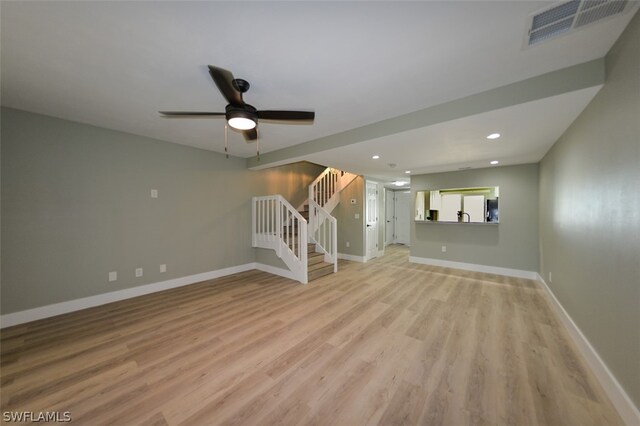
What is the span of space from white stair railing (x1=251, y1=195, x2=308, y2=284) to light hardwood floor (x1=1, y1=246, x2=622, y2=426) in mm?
922

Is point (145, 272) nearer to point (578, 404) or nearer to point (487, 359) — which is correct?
point (487, 359)

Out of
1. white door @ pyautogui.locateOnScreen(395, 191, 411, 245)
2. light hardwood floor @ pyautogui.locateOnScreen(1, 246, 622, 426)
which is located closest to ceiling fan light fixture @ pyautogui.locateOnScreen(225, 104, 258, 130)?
light hardwood floor @ pyautogui.locateOnScreen(1, 246, 622, 426)

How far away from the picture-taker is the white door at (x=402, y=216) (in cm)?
866

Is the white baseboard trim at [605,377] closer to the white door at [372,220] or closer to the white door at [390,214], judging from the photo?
the white door at [372,220]

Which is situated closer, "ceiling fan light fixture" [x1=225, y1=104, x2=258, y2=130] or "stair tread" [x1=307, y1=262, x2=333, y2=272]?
"ceiling fan light fixture" [x1=225, y1=104, x2=258, y2=130]

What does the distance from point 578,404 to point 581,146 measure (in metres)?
2.30

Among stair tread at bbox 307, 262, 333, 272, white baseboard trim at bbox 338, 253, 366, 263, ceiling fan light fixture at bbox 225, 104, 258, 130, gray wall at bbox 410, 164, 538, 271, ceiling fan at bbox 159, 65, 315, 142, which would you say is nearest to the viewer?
ceiling fan at bbox 159, 65, 315, 142

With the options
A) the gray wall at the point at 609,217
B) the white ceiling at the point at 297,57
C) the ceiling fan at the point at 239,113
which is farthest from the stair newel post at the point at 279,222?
the gray wall at the point at 609,217

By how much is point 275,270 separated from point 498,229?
5.01m

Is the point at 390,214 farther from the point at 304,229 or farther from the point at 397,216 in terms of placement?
the point at 304,229

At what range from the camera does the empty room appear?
144 cm

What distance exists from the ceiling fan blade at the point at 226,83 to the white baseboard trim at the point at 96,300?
3564mm

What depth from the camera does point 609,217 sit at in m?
1.65

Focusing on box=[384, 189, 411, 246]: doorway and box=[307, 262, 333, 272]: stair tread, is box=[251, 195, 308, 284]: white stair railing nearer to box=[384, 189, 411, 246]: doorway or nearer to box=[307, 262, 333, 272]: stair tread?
box=[307, 262, 333, 272]: stair tread
